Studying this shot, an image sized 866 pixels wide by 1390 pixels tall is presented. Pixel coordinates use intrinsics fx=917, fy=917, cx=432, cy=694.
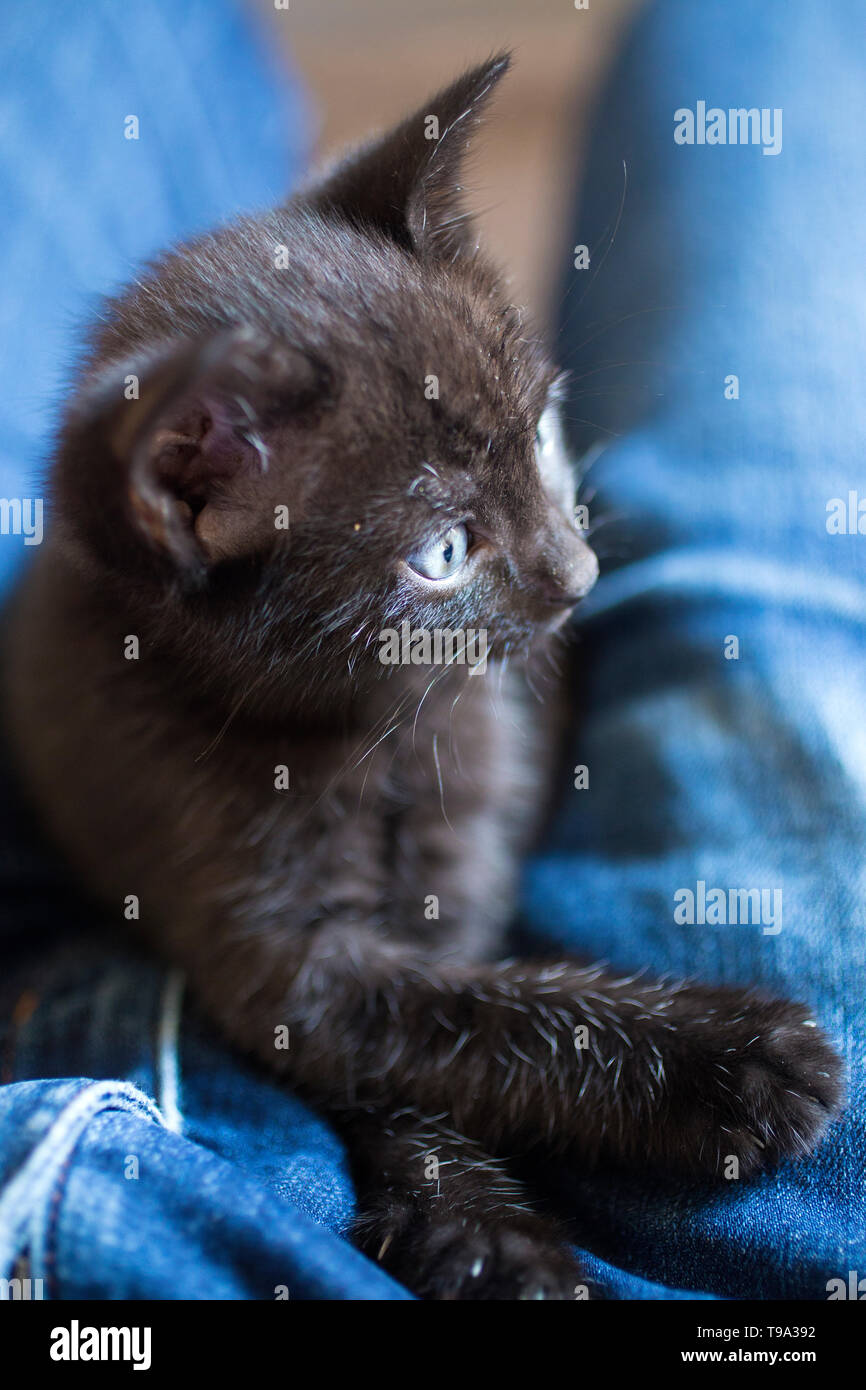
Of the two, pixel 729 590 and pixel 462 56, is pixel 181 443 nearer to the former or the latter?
pixel 729 590

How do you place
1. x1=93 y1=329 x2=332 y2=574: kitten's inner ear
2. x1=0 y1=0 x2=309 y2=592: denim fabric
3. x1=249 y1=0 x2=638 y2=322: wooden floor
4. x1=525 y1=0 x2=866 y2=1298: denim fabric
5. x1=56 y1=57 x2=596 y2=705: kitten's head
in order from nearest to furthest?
x1=93 y1=329 x2=332 y2=574: kitten's inner ear
x1=56 y1=57 x2=596 y2=705: kitten's head
x1=525 y1=0 x2=866 y2=1298: denim fabric
x1=0 y1=0 x2=309 y2=592: denim fabric
x1=249 y1=0 x2=638 y2=322: wooden floor

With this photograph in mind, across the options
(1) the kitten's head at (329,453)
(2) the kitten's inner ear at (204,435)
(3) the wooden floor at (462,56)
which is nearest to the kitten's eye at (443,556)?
(1) the kitten's head at (329,453)

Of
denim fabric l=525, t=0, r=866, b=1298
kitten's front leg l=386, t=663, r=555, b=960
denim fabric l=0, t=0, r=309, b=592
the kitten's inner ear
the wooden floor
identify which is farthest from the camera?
the wooden floor

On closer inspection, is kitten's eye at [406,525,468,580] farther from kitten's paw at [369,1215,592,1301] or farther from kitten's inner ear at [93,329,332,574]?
kitten's paw at [369,1215,592,1301]

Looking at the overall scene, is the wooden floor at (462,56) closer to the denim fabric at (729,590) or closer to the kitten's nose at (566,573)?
the denim fabric at (729,590)

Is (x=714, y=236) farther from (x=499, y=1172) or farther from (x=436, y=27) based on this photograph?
(x=436, y=27)

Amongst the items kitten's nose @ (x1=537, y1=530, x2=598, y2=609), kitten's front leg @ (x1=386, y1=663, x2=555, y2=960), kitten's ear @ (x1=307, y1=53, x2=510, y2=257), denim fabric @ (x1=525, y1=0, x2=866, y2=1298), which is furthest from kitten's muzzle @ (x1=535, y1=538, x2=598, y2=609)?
kitten's ear @ (x1=307, y1=53, x2=510, y2=257)
